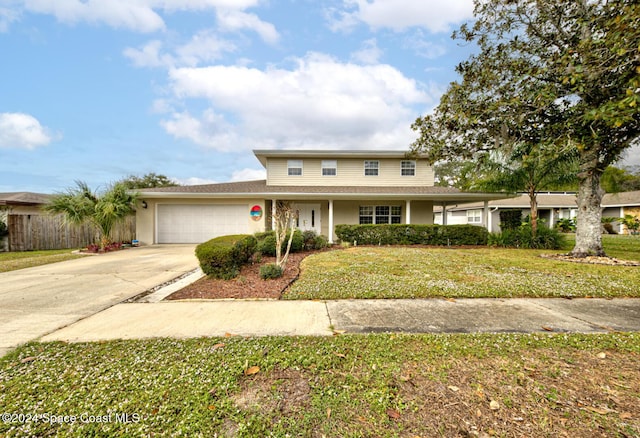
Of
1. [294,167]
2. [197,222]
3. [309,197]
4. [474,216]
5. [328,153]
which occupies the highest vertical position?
[328,153]

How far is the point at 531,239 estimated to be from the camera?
12.0 m

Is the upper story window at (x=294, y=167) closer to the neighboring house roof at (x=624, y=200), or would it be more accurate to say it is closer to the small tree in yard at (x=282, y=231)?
the small tree in yard at (x=282, y=231)

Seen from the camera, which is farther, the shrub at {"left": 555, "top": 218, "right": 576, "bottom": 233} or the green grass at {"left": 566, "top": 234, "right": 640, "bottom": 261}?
the shrub at {"left": 555, "top": 218, "right": 576, "bottom": 233}

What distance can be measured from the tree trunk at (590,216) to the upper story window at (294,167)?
39.8 ft

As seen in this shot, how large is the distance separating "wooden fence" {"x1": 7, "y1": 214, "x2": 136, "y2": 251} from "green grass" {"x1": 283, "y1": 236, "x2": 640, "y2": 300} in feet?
37.4

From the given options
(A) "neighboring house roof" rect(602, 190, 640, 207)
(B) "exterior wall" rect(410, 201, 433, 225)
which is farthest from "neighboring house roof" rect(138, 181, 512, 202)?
(A) "neighboring house roof" rect(602, 190, 640, 207)

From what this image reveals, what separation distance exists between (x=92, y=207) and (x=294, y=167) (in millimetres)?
9692

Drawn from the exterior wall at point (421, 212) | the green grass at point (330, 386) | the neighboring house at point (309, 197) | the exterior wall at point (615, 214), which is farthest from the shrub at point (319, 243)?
the exterior wall at point (615, 214)

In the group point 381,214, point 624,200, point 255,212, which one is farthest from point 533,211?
point 624,200

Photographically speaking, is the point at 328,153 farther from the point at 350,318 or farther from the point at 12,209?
the point at 12,209

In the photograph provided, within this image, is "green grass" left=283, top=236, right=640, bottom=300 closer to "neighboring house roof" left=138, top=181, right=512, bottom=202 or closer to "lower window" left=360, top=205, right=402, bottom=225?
"neighboring house roof" left=138, top=181, right=512, bottom=202

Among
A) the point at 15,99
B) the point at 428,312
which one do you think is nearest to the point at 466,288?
the point at 428,312

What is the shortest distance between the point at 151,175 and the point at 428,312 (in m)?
39.7

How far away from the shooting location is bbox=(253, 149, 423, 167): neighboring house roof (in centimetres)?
1467
